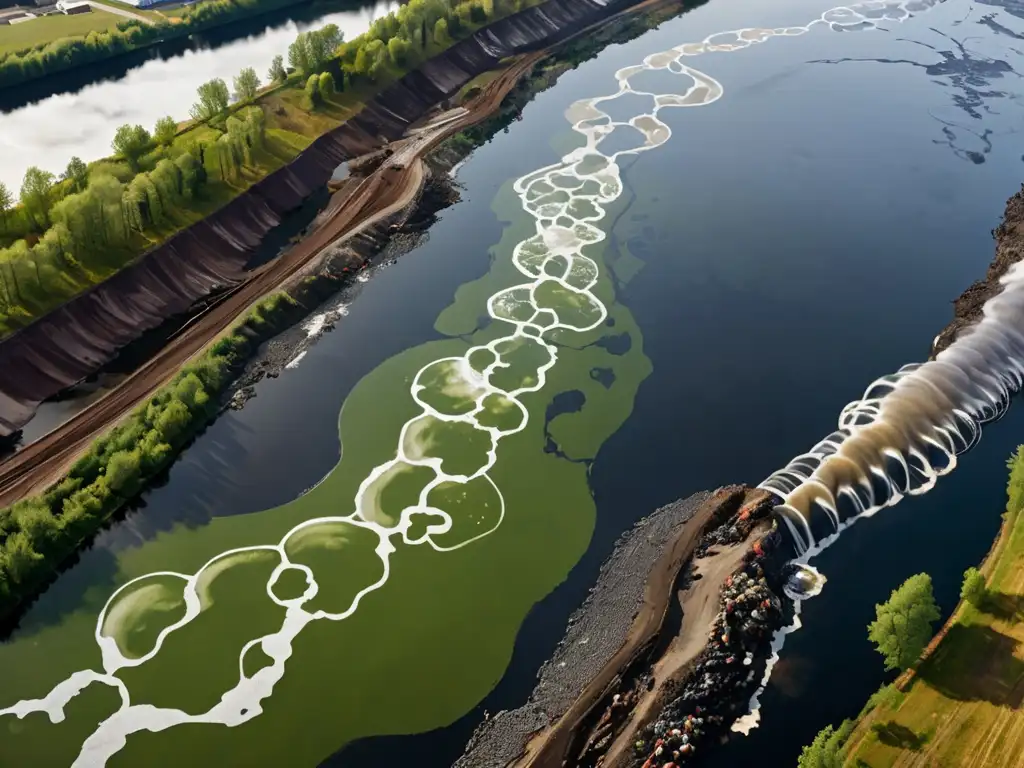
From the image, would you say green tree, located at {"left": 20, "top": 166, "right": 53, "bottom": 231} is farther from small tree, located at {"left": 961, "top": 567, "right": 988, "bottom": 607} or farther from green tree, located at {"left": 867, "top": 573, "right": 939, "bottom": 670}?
small tree, located at {"left": 961, "top": 567, "right": 988, "bottom": 607}

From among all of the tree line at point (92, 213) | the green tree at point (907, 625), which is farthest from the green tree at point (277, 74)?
the green tree at point (907, 625)

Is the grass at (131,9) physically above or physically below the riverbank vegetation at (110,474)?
above

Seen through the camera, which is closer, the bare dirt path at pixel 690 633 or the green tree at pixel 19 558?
the bare dirt path at pixel 690 633

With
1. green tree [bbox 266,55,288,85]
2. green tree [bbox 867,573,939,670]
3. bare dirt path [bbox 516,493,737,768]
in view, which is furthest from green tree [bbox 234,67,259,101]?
green tree [bbox 867,573,939,670]

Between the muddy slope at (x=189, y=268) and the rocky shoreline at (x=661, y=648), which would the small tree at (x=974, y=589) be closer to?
the rocky shoreline at (x=661, y=648)

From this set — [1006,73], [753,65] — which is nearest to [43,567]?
[753,65]

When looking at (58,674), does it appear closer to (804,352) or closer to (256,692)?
(256,692)
